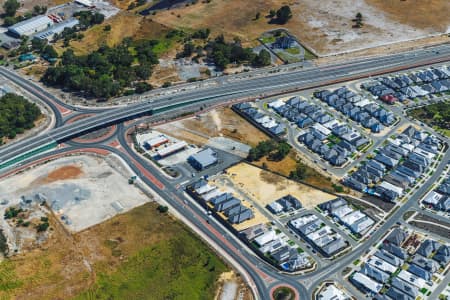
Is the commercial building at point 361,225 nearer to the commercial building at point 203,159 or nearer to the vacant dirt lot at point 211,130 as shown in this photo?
the vacant dirt lot at point 211,130

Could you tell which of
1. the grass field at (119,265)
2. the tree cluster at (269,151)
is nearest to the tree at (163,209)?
the grass field at (119,265)

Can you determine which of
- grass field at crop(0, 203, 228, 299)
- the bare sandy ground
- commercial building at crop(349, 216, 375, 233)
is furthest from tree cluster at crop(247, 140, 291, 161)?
the bare sandy ground

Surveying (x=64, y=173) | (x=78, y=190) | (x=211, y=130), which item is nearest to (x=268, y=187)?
(x=211, y=130)

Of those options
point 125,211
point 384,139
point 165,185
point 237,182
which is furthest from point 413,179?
point 125,211

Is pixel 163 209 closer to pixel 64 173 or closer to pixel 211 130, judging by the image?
pixel 64 173

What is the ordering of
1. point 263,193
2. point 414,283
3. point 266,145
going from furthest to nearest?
point 266,145 < point 263,193 < point 414,283

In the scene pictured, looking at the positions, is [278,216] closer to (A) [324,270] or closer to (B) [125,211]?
(A) [324,270]
